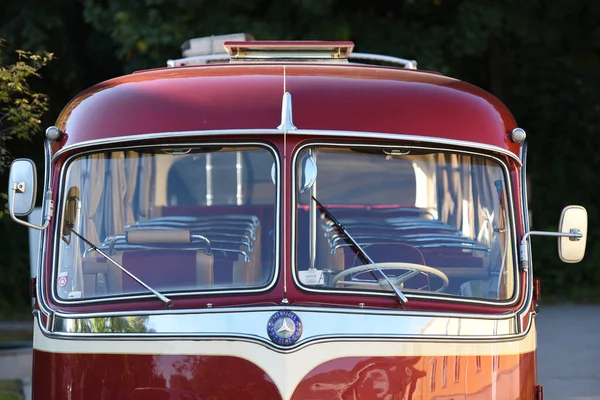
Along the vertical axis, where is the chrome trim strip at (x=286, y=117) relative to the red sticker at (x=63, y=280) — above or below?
above

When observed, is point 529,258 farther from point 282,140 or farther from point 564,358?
point 564,358

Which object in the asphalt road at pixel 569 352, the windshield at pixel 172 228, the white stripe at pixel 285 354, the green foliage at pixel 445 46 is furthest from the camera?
the green foliage at pixel 445 46

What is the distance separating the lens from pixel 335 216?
514 centimetres

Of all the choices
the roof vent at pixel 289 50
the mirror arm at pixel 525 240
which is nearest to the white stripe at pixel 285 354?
the mirror arm at pixel 525 240

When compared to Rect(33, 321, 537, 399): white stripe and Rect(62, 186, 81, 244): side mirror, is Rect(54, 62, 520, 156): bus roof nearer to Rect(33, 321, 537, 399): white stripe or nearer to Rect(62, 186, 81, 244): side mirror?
Rect(62, 186, 81, 244): side mirror

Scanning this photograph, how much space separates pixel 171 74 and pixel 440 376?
204 centimetres

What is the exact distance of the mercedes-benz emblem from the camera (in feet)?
15.4

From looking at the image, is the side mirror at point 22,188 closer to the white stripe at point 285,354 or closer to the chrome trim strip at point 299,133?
the chrome trim strip at point 299,133

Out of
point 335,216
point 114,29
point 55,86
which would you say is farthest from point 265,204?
point 55,86

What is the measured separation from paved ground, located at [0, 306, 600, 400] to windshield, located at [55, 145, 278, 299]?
485 centimetres

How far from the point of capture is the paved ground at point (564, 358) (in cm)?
1040

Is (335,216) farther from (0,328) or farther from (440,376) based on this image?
(0,328)

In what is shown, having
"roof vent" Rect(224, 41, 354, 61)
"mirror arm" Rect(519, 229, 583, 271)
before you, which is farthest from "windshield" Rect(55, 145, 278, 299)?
"roof vent" Rect(224, 41, 354, 61)

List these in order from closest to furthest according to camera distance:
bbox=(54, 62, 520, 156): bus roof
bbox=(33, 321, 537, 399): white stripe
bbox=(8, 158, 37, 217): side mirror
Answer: bbox=(33, 321, 537, 399): white stripe < bbox=(54, 62, 520, 156): bus roof < bbox=(8, 158, 37, 217): side mirror
